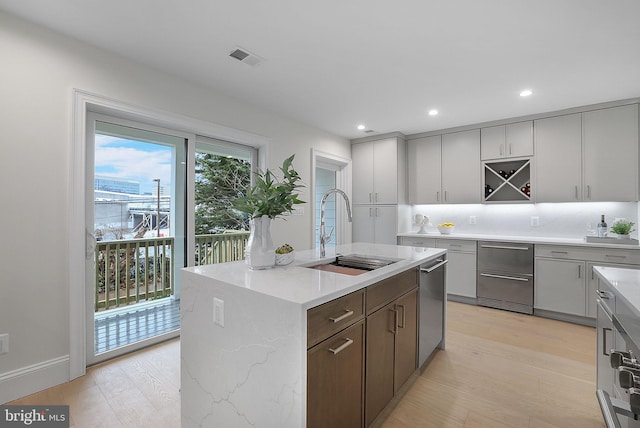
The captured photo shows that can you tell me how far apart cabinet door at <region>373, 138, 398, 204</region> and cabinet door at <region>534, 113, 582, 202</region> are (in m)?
1.83

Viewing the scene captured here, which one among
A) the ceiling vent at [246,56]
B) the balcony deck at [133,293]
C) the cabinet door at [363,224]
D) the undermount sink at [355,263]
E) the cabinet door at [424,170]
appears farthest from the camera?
the cabinet door at [363,224]

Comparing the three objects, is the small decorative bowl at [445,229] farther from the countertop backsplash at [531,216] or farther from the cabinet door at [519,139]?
the cabinet door at [519,139]

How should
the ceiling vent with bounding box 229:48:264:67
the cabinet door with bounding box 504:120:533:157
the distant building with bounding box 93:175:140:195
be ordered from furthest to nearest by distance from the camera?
the cabinet door with bounding box 504:120:533:157
the distant building with bounding box 93:175:140:195
the ceiling vent with bounding box 229:48:264:67

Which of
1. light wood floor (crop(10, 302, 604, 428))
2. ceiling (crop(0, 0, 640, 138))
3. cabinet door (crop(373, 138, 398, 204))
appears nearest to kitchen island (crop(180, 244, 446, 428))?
light wood floor (crop(10, 302, 604, 428))

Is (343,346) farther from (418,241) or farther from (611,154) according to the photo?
(611,154)

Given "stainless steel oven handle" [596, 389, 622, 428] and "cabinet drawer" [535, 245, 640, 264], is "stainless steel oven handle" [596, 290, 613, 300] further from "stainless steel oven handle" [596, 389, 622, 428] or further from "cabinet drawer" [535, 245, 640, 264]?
"cabinet drawer" [535, 245, 640, 264]

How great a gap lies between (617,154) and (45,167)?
17.8 feet

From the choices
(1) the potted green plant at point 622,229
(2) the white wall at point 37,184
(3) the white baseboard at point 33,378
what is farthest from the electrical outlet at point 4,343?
(1) the potted green plant at point 622,229

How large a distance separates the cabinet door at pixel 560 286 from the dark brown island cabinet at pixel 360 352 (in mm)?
2467

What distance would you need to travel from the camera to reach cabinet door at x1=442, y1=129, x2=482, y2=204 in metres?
4.35

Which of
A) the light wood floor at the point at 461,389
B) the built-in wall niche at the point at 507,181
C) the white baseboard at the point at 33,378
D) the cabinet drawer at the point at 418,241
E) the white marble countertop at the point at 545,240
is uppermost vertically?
the built-in wall niche at the point at 507,181

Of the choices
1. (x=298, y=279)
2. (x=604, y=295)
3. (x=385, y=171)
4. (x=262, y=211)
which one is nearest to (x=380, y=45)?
(x=262, y=211)

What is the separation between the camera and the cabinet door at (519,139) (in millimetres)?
3955

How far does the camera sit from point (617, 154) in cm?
345
